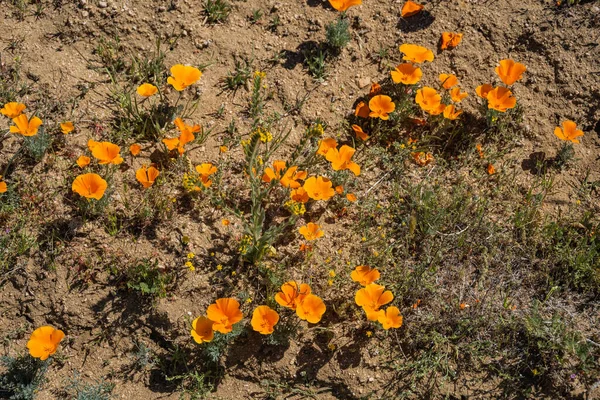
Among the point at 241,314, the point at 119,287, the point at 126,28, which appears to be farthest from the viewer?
the point at 126,28

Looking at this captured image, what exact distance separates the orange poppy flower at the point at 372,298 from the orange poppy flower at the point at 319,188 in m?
0.67

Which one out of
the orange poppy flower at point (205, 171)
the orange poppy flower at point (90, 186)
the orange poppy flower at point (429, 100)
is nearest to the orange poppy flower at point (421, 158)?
the orange poppy flower at point (429, 100)

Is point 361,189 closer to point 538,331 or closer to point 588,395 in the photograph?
point 538,331

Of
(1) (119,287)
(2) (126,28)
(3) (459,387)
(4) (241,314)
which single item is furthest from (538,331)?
(2) (126,28)

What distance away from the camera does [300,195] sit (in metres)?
3.94

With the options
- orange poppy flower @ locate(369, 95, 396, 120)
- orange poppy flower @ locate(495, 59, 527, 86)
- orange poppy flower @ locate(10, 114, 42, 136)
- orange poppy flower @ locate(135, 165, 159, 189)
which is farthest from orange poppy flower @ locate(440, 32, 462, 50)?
orange poppy flower @ locate(10, 114, 42, 136)

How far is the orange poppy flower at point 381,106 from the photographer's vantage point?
423 cm

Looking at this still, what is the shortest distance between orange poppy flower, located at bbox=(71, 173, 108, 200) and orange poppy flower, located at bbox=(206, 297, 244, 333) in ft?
3.33

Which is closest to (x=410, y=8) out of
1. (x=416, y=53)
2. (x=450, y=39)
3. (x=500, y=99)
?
(x=450, y=39)

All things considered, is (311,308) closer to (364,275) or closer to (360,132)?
(364,275)

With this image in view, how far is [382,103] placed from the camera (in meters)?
4.27

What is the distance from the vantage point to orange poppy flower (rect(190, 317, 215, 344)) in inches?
138

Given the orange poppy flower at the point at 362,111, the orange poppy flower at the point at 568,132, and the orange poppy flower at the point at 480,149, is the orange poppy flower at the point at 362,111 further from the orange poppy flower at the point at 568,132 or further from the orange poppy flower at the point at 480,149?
the orange poppy flower at the point at 568,132

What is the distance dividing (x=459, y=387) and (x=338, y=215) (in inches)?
53.5
